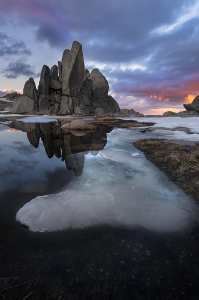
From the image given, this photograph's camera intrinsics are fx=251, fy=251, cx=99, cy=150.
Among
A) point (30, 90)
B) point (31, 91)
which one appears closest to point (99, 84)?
point (31, 91)

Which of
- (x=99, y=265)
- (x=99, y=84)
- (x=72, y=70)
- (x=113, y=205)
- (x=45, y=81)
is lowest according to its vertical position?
(x=99, y=265)

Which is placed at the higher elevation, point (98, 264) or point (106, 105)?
point (98, 264)

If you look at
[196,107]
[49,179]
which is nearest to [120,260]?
[49,179]

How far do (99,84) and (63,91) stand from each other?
1748 cm

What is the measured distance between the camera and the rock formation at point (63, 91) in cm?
9319

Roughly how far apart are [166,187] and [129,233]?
12.3 ft

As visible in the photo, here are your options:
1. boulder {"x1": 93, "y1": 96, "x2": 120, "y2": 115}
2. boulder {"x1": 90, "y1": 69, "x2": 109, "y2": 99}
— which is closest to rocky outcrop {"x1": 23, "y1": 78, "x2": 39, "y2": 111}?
boulder {"x1": 93, "y1": 96, "x2": 120, "y2": 115}

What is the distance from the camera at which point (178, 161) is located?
12672 mm

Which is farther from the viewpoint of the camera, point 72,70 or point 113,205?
point 72,70

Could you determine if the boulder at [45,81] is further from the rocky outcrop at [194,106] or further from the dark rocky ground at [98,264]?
the dark rocky ground at [98,264]

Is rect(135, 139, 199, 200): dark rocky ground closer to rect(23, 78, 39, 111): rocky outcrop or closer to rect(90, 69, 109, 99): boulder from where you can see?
rect(23, 78, 39, 111): rocky outcrop

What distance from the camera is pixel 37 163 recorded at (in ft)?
44.3

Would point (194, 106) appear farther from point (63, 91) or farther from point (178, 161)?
point (178, 161)

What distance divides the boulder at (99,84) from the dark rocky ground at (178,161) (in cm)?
8695
